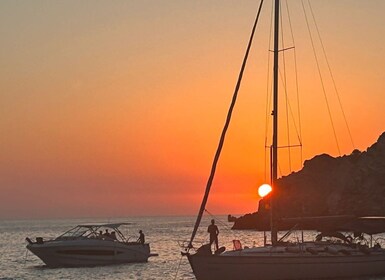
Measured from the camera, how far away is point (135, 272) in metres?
51.0

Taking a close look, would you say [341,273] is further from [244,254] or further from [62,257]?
[62,257]

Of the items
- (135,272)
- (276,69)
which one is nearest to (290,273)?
(276,69)

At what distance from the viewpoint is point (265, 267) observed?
35.1m

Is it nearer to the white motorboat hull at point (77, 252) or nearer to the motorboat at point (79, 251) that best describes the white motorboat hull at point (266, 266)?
the motorboat at point (79, 251)

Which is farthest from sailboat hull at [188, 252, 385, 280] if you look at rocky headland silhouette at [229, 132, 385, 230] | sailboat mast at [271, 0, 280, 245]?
rocky headland silhouette at [229, 132, 385, 230]

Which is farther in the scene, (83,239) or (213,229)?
(83,239)

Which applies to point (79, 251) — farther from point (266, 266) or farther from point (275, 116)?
point (275, 116)

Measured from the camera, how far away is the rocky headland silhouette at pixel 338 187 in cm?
13085

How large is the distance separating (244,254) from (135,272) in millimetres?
17848

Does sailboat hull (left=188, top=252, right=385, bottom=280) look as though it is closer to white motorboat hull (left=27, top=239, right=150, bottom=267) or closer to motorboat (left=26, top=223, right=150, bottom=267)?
motorboat (left=26, top=223, right=150, bottom=267)

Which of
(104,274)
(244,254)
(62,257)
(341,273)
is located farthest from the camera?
(62,257)

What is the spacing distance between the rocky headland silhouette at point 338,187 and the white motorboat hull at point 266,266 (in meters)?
77.7

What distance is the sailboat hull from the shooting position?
34.9 meters

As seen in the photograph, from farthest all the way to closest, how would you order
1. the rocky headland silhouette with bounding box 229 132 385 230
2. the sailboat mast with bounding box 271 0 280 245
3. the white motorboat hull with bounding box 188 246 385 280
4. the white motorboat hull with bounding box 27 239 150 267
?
the rocky headland silhouette with bounding box 229 132 385 230
the white motorboat hull with bounding box 27 239 150 267
the sailboat mast with bounding box 271 0 280 245
the white motorboat hull with bounding box 188 246 385 280
